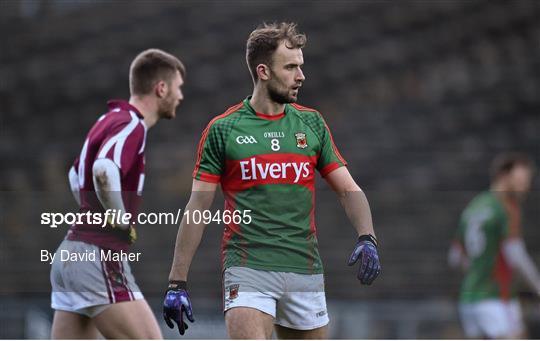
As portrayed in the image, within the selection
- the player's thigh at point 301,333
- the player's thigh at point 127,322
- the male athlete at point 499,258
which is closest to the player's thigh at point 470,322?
the male athlete at point 499,258

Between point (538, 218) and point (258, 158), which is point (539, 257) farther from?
point (258, 158)

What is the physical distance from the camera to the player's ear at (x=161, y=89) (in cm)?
628

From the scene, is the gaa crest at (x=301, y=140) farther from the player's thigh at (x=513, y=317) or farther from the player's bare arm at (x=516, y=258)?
the player's thigh at (x=513, y=317)

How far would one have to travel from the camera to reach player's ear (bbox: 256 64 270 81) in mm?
5227

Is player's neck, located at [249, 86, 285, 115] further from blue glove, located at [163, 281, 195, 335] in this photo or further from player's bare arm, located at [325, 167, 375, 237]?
blue glove, located at [163, 281, 195, 335]

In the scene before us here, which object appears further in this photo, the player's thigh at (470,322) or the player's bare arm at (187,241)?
the player's thigh at (470,322)

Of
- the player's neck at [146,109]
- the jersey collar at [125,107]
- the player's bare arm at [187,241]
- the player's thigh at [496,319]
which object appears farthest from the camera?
the player's thigh at [496,319]

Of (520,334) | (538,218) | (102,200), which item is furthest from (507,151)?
(102,200)

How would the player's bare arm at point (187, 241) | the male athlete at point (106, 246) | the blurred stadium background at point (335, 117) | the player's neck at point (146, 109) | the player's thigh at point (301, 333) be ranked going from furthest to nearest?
the blurred stadium background at point (335, 117) → the player's neck at point (146, 109) → the male athlete at point (106, 246) → the player's thigh at point (301, 333) → the player's bare arm at point (187, 241)

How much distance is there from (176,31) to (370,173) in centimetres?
609

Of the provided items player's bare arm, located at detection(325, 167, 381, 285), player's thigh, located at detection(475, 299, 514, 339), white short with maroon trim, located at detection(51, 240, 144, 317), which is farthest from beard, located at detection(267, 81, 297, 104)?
player's thigh, located at detection(475, 299, 514, 339)

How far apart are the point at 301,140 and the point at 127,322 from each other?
136 centimetres

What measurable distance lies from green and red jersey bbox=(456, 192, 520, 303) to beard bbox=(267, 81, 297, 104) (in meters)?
4.75

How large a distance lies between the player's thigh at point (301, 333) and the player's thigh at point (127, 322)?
0.81 m
